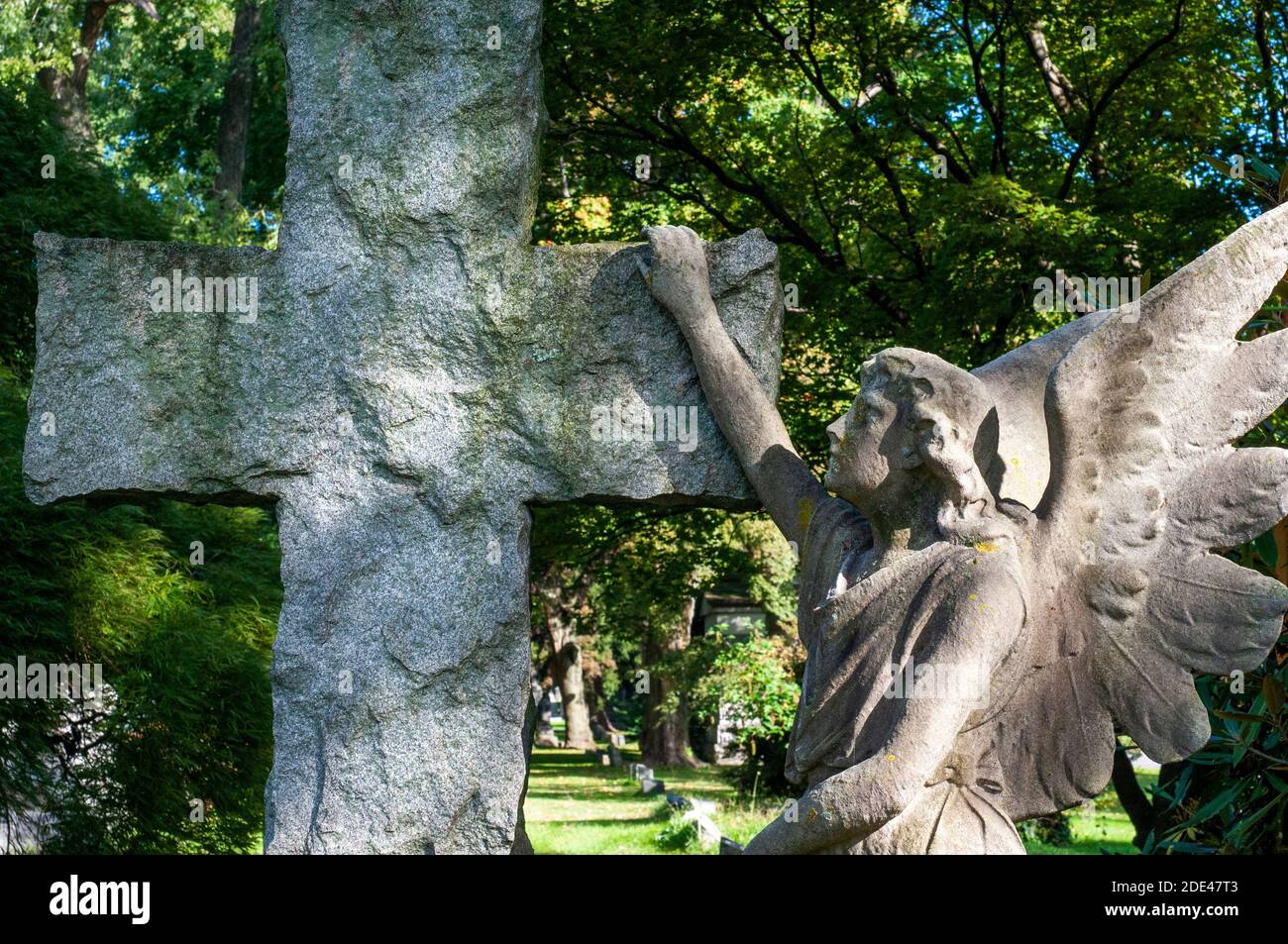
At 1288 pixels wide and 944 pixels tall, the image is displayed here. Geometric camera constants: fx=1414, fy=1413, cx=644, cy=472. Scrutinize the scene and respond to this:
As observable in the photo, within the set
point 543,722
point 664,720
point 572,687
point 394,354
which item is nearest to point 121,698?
point 394,354

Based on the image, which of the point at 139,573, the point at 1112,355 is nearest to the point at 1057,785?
the point at 1112,355

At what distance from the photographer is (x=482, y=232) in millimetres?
4230

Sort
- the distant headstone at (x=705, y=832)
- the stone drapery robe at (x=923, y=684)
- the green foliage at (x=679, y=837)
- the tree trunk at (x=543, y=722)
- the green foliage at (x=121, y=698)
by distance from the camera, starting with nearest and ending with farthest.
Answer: the stone drapery robe at (x=923, y=684)
the green foliage at (x=121, y=698)
the distant headstone at (x=705, y=832)
the green foliage at (x=679, y=837)
the tree trunk at (x=543, y=722)

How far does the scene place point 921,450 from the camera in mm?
3762

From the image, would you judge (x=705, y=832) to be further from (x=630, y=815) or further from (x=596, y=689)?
→ (x=596, y=689)

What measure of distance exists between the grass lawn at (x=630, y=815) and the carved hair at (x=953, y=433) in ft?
22.6

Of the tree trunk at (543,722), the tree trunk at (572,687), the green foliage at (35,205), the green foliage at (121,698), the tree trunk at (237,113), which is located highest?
the tree trunk at (237,113)

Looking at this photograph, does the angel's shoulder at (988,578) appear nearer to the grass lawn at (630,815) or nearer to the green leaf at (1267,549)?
the green leaf at (1267,549)

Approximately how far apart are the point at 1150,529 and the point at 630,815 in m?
12.9

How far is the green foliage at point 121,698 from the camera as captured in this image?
8539 mm

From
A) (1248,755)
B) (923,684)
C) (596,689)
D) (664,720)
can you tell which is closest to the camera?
(923,684)

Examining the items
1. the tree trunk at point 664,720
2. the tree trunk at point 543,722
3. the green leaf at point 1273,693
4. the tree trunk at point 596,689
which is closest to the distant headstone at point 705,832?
the green leaf at point 1273,693
